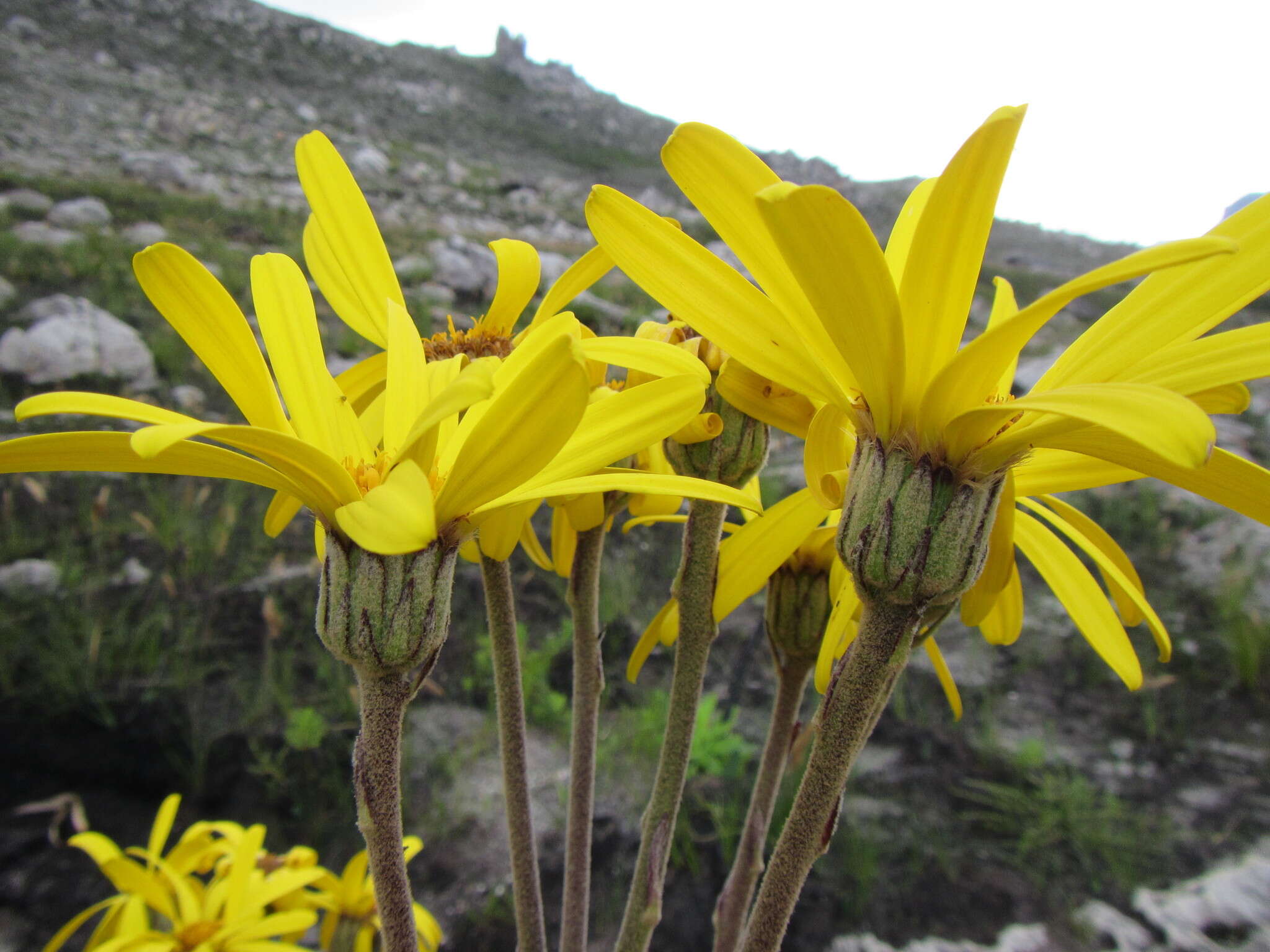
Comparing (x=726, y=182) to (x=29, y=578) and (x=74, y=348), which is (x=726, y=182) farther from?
(x=74, y=348)

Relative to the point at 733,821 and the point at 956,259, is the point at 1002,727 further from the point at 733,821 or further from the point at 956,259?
the point at 956,259

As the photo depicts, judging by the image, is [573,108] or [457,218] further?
[573,108]

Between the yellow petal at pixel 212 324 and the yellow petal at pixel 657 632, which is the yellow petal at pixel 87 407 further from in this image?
the yellow petal at pixel 657 632

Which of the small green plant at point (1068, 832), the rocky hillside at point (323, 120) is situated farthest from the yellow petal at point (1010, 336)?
the rocky hillside at point (323, 120)

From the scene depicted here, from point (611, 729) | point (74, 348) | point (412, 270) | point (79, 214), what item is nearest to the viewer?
point (611, 729)

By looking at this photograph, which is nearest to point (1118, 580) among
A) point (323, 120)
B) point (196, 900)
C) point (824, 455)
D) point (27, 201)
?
point (824, 455)

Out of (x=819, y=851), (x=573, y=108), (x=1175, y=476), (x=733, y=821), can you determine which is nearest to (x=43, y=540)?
(x=733, y=821)

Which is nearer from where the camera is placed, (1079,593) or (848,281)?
(848,281)
